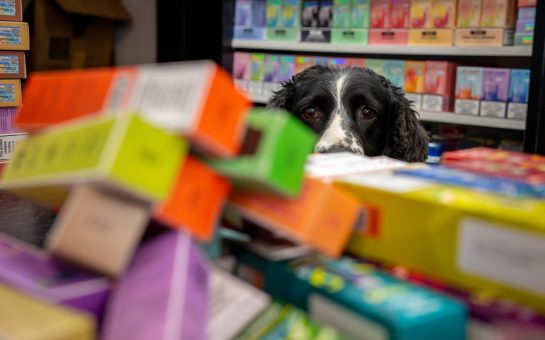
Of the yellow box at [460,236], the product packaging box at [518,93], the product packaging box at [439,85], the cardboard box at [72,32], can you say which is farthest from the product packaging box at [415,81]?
the yellow box at [460,236]

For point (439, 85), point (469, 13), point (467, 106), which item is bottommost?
point (467, 106)

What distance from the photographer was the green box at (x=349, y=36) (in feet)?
12.0

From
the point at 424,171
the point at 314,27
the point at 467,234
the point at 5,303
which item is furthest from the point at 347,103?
the point at 5,303

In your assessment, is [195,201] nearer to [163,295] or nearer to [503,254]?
[163,295]

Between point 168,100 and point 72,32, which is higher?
point 72,32

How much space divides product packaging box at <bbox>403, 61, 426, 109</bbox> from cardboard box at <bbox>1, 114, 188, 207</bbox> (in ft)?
9.38

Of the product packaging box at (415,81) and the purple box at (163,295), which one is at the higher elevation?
the product packaging box at (415,81)

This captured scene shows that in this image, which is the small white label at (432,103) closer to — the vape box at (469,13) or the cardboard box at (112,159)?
the vape box at (469,13)

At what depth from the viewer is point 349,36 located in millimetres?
3717

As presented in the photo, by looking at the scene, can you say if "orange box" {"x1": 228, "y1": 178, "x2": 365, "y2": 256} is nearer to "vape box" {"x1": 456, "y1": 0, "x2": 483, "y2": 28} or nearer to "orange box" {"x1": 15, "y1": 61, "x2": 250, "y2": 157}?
"orange box" {"x1": 15, "y1": 61, "x2": 250, "y2": 157}

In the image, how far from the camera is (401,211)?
841 millimetres

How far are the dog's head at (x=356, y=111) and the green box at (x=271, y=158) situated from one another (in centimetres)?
170

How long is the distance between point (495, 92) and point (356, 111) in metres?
0.89

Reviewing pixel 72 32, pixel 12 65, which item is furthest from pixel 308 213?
pixel 72 32
